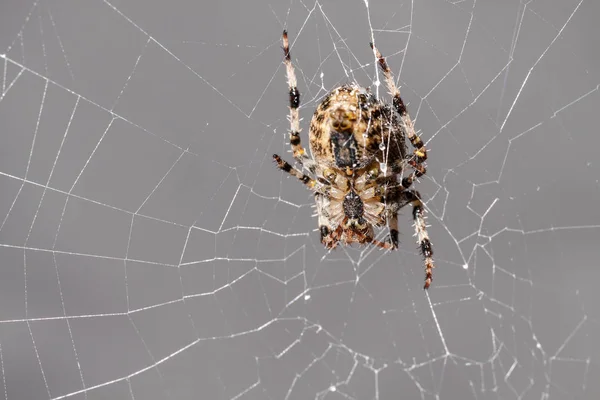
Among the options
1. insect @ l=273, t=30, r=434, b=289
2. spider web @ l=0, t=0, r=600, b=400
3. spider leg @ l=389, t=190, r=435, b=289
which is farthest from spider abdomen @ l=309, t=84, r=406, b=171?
spider web @ l=0, t=0, r=600, b=400

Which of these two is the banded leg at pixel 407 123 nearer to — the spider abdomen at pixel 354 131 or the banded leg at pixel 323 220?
the spider abdomen at pixel 354 131

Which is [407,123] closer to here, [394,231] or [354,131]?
[354,131]

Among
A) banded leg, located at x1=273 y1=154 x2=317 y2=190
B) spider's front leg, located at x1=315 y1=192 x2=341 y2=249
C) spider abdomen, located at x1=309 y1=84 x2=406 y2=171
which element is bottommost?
spider's front leg, located at x1=315 y1=192 x2=341 y2=249

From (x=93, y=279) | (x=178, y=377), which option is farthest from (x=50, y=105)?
(x=178, y=377)

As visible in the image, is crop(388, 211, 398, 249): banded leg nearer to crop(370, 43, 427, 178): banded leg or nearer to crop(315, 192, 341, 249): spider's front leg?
crop(315, 192, 341, 249): spider's front leg

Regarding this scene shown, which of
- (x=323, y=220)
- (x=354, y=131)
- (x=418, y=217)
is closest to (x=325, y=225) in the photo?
(x=323, y=220)

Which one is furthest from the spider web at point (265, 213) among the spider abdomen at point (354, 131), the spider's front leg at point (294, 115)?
the spider abdomen at point (354, 131)
